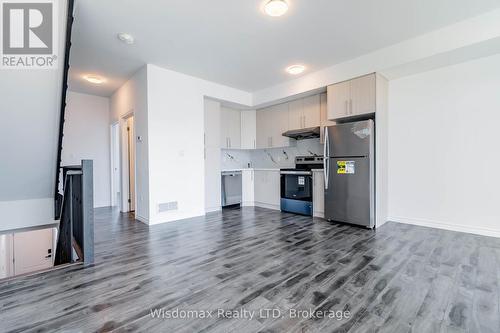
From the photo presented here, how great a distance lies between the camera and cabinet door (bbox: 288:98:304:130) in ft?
15.4

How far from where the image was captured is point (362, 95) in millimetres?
3514

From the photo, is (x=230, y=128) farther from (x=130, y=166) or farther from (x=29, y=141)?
(x=29, y=141)

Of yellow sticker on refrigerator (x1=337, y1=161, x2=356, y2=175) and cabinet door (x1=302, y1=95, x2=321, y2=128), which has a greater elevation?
cabinet door (x1=302, y1=95, x2=321, y2=128)

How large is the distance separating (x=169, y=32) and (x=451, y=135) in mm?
4149

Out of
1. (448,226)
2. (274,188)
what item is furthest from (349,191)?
(274,188)

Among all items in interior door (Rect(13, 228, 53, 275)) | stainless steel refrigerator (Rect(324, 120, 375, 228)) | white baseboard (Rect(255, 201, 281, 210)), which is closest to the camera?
stainless steel refrigerator (Rect(324, 120, 375, 228))

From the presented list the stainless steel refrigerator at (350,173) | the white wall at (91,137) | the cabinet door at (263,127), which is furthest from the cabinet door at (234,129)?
the white wall at (91,137)

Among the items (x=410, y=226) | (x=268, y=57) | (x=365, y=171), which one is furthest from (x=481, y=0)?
(x=410, y=226)

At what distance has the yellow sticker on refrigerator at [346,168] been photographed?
11.7 ft

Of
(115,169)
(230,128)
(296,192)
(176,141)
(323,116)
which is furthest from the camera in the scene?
(115,169)

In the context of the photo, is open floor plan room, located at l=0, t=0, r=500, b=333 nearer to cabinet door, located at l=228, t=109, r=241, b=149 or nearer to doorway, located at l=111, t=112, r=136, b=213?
doorway, located at l=111, t=112, r=136, b=213

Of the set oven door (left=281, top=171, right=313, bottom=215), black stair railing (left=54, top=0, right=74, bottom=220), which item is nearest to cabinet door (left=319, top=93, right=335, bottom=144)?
oven door (left=281, top=171, right=313, bottom=215)

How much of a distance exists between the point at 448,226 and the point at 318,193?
74.3 inches

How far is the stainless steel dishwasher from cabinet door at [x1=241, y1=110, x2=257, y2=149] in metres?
0.80
